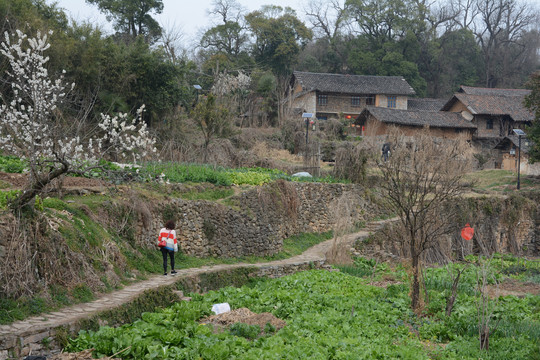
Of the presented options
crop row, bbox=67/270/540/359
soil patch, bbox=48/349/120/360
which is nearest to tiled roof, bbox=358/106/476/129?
crop row, bbox=67/270/540/359

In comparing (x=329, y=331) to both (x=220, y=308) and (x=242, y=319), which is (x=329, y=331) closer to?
(x=242, y=319)

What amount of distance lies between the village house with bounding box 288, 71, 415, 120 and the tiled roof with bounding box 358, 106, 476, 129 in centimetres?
466

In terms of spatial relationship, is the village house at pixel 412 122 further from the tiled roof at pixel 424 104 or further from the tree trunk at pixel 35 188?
the tree trunk at pixel 35 188

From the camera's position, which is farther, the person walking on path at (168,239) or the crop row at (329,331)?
the person walking on path at (168,239)

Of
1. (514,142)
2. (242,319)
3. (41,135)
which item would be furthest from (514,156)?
(41,135)

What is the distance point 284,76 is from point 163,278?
1643 inches

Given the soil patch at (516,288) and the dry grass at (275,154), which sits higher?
the dry grass at (275,154)

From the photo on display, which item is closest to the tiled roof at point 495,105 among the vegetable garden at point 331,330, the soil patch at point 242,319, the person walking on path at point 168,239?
the vegetable garden at point 331,330

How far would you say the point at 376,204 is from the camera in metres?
28.7

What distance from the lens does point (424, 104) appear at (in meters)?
53.5

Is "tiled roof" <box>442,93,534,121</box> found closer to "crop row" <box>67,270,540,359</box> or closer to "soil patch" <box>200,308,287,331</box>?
"crop row" <box>67,270,540,359</box>

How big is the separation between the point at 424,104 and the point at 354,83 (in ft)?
26.5

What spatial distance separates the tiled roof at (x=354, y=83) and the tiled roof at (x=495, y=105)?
17.0ft

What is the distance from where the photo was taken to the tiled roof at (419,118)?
4359 centimetres
